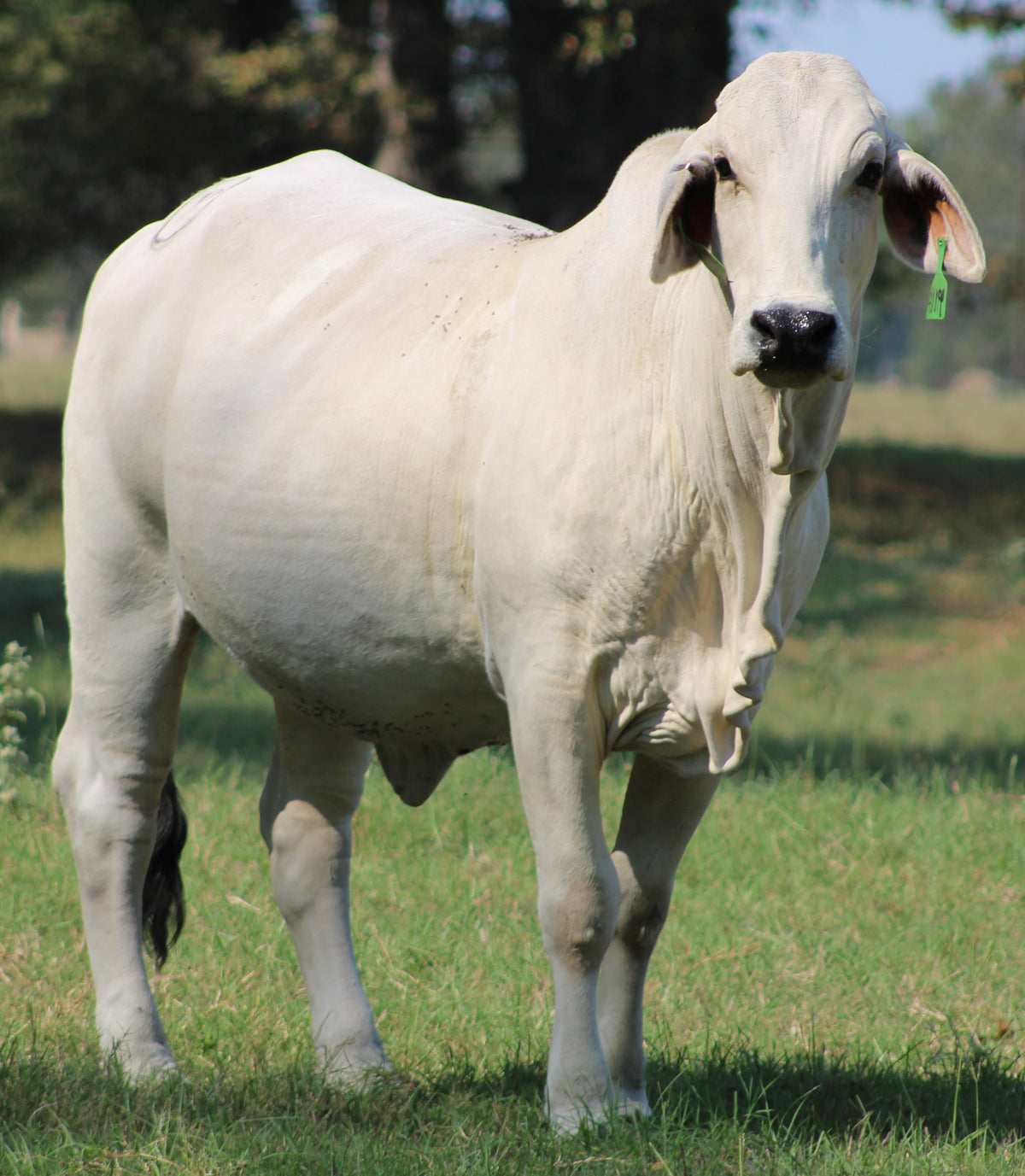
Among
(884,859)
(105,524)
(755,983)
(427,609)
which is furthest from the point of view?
(884,859)

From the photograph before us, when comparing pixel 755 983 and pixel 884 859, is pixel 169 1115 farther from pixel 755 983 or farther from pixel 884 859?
pixel 884 859

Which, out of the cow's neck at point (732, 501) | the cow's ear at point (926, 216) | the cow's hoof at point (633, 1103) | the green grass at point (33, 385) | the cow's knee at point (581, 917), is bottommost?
the green grass at point (33, 385)

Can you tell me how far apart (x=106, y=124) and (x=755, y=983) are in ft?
48.8

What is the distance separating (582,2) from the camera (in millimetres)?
8883

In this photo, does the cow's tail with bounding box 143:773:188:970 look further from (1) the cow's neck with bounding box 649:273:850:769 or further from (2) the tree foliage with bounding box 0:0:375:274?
(2) the tree foliage with bounding box 0:0:375:274

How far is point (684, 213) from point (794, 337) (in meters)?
0.42

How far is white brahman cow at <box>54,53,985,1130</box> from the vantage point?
2674mm

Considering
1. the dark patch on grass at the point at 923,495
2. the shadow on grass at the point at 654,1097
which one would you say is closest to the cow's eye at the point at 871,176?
the shadow on grass at the point at 654,1097

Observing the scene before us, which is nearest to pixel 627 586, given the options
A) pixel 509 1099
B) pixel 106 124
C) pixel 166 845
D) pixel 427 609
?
pixel 427 609

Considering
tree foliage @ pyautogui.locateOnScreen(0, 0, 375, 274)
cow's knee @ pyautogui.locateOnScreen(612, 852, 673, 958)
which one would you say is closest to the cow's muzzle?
cow's knee @ pyautogui.locateOnScreen(612, 852, 673, 958)

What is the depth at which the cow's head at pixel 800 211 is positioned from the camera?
8.01ft

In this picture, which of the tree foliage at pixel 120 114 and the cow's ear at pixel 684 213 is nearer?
the cow's ear at pixel 684 213

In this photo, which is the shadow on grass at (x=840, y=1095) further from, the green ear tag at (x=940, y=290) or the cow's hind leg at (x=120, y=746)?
the green ear tag at (x=940, y=290)

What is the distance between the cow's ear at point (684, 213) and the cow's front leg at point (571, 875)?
0.82m
